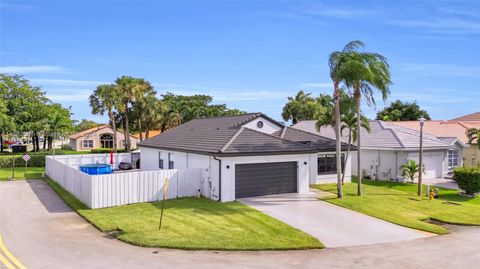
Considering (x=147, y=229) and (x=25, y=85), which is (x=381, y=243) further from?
(x=25, y=85)

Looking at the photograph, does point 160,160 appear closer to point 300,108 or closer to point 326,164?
point 326,164

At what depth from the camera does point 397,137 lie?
104 ft

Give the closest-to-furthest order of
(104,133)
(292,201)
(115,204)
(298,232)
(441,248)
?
1. (441,248)
2. (298,232)
3. (115,204)
4. (292,201)
5. (104,133)

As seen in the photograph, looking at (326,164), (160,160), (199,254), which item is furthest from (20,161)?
A: (199,254)

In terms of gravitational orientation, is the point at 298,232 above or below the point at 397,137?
below

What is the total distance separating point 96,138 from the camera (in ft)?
215

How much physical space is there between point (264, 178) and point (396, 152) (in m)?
13.6

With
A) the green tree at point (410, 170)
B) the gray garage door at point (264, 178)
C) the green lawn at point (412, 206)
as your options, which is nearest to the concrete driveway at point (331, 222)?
the gray garage door at point (264, 178)

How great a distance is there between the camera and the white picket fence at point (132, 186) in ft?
63.0

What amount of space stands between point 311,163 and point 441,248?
1339cm

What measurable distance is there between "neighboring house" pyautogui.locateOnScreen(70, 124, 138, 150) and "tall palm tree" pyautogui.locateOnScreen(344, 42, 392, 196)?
49.4 meters

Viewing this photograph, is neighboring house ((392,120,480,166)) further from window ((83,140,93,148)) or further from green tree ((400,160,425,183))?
window ((83,140,93,148))

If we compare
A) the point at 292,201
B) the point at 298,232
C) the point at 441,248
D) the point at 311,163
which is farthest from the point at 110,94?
the point at 441,248

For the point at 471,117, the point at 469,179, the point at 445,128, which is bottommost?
the point at 469,179
